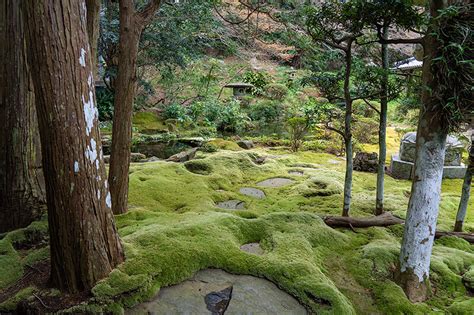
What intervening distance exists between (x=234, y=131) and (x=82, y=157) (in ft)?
35.2

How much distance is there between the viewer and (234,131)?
12.9m

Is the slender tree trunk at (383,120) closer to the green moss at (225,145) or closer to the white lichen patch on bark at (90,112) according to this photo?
the white lichen patch on bark at (90,112)

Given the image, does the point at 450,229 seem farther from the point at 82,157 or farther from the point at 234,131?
the point at 234,131

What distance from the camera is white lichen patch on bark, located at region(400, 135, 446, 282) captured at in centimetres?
280

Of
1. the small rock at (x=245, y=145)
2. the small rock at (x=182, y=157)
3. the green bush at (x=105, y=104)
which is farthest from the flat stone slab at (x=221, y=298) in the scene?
the green bush at (x=105, y=104)

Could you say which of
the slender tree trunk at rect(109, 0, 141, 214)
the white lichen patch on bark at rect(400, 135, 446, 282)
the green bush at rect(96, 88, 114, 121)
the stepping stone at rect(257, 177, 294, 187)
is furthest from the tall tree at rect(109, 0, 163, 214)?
the green bush at rect(96, 88, 114, 121)

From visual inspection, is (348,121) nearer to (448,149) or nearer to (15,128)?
(15,128)

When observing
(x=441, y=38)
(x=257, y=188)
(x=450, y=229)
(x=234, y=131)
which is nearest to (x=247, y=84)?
(x=234, y=131)

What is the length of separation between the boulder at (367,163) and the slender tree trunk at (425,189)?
5110 millimetres

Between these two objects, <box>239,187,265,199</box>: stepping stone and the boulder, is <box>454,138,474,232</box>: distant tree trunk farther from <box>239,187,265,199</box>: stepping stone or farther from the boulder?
the boulder

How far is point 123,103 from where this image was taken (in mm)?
3709

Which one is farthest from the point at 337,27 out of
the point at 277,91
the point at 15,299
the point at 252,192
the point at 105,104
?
the point at 277,91

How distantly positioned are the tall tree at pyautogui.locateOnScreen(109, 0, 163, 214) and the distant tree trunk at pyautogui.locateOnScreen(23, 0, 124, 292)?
4.37ft

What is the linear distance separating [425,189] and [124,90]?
305 cm
